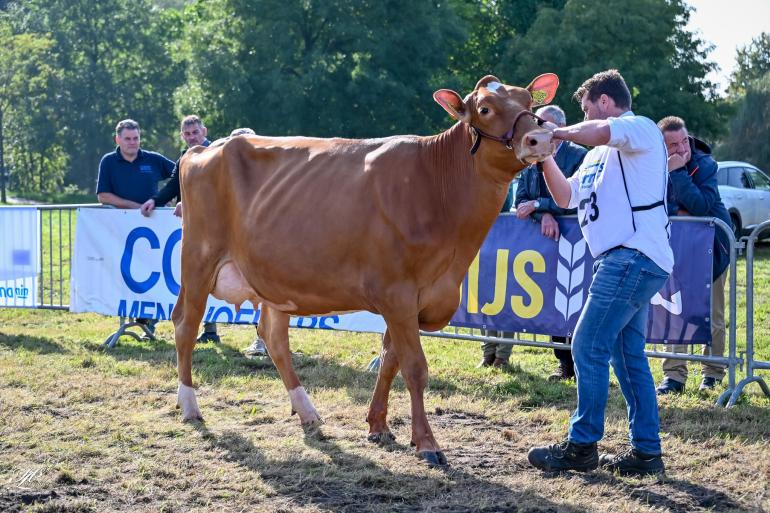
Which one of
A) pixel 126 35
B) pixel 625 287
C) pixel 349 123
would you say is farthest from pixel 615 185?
pixel 126 35

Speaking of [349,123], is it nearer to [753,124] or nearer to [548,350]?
[753,124]

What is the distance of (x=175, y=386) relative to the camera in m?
7.70

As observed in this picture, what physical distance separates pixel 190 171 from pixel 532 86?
264 centimetres

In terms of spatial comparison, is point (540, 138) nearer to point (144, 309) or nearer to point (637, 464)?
point (637, 464)

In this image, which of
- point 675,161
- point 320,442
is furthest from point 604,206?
point 675,161

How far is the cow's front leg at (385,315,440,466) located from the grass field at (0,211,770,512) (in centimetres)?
13

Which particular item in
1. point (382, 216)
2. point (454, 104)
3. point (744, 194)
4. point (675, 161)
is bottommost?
point (382, 216)

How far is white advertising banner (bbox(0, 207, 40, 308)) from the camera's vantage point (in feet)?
37.1

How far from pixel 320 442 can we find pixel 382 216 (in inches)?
60.5

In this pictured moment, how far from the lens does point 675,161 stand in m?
7.41

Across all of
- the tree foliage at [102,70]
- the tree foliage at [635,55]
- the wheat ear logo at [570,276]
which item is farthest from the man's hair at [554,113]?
the tree foliage at [102,70]

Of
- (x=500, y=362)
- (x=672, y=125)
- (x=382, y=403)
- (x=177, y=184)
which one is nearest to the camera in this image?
(x=382, y=403)

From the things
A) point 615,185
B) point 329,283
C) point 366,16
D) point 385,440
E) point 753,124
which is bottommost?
point 385,440

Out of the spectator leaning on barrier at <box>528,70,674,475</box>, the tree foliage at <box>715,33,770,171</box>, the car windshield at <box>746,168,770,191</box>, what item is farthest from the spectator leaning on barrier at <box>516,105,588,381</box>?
the tree foliage at <box>715,33,770,171</box>
